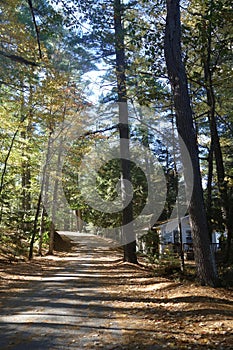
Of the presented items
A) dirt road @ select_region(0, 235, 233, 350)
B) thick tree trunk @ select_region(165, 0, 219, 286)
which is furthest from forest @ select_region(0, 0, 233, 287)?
dirt road @ select_region(0, 235, 233, 350)

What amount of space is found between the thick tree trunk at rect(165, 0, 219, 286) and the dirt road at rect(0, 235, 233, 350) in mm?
581

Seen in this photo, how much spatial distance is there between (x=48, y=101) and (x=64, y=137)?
5.57 metres

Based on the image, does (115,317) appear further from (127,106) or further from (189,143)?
(127,106)

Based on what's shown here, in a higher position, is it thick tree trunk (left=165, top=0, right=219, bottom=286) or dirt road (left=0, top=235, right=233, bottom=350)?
thick tree trunk (left=165, top=0, right=219, bottom=286)

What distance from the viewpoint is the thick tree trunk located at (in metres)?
7.42

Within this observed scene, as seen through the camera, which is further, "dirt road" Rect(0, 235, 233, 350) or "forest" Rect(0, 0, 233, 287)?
"forest" Rect(0, 0, 233, 287)

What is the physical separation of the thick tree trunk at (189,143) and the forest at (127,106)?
0.02m

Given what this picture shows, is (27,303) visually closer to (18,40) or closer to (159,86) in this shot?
(159,86)

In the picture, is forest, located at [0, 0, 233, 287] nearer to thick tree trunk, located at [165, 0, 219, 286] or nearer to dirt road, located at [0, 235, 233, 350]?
thick tree trunk, located at [165, 0, 219, 286]

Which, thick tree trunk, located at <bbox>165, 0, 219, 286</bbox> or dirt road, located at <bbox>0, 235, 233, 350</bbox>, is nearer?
dirt road, located at <bbox>0, 235, 233, 350</bbox>

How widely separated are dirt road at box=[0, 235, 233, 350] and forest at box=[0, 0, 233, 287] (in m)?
1.49

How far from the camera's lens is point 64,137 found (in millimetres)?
20844

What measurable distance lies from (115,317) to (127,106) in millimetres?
10956

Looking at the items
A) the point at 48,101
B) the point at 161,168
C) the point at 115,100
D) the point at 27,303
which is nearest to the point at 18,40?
the point at 48,101
